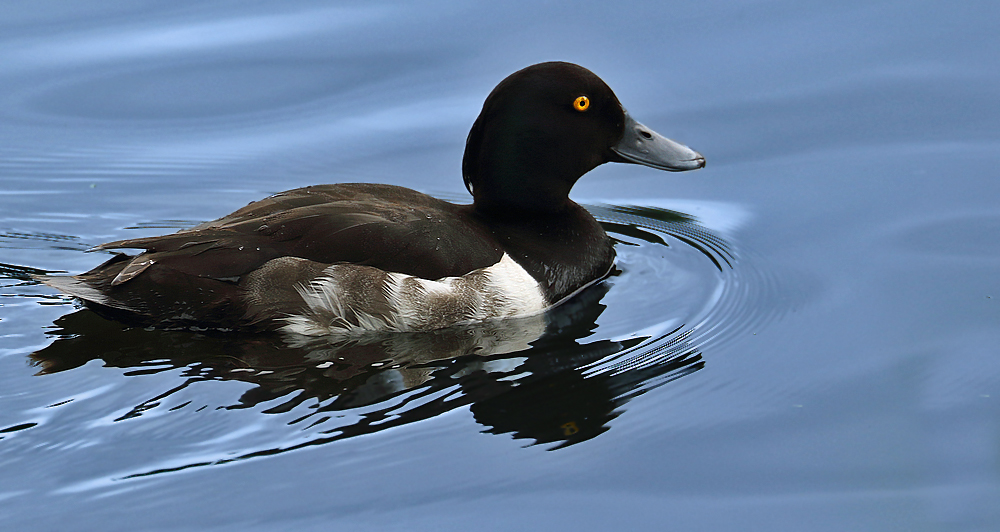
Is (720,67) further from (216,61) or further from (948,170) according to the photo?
(216,61)

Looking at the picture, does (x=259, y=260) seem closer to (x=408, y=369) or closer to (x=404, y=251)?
(x=404, y=251)

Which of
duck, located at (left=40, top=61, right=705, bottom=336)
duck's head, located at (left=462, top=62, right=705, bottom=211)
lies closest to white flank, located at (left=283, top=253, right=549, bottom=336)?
duck, located at (left=40, top=61, right=705, bottom=336)

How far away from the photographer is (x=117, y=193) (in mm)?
7895

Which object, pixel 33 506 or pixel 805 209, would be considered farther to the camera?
pixel 805 209

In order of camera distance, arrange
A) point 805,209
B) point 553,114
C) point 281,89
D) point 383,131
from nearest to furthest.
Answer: point 553,114 → point 805,209 → point 383,131 → point 281,89

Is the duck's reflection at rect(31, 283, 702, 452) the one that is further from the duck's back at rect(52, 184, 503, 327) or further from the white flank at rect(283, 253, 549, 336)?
the duck's back at rect(52, 184, 503, 327)

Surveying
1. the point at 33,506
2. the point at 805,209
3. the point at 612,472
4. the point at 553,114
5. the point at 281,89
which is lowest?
the point at 612,472

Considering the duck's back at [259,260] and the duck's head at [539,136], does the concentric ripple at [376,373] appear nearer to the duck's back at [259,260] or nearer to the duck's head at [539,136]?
the duck's back at [259,260]

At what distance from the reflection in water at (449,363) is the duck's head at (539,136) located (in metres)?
0.66

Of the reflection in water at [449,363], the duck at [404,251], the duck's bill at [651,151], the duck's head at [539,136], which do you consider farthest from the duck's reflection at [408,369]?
the duck's bill at [651,151]

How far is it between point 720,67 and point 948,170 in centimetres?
193

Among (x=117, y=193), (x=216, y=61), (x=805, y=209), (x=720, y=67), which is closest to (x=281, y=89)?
(x=216, y=61)

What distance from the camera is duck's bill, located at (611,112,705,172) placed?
6.86 meters

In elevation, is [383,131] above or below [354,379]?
above
